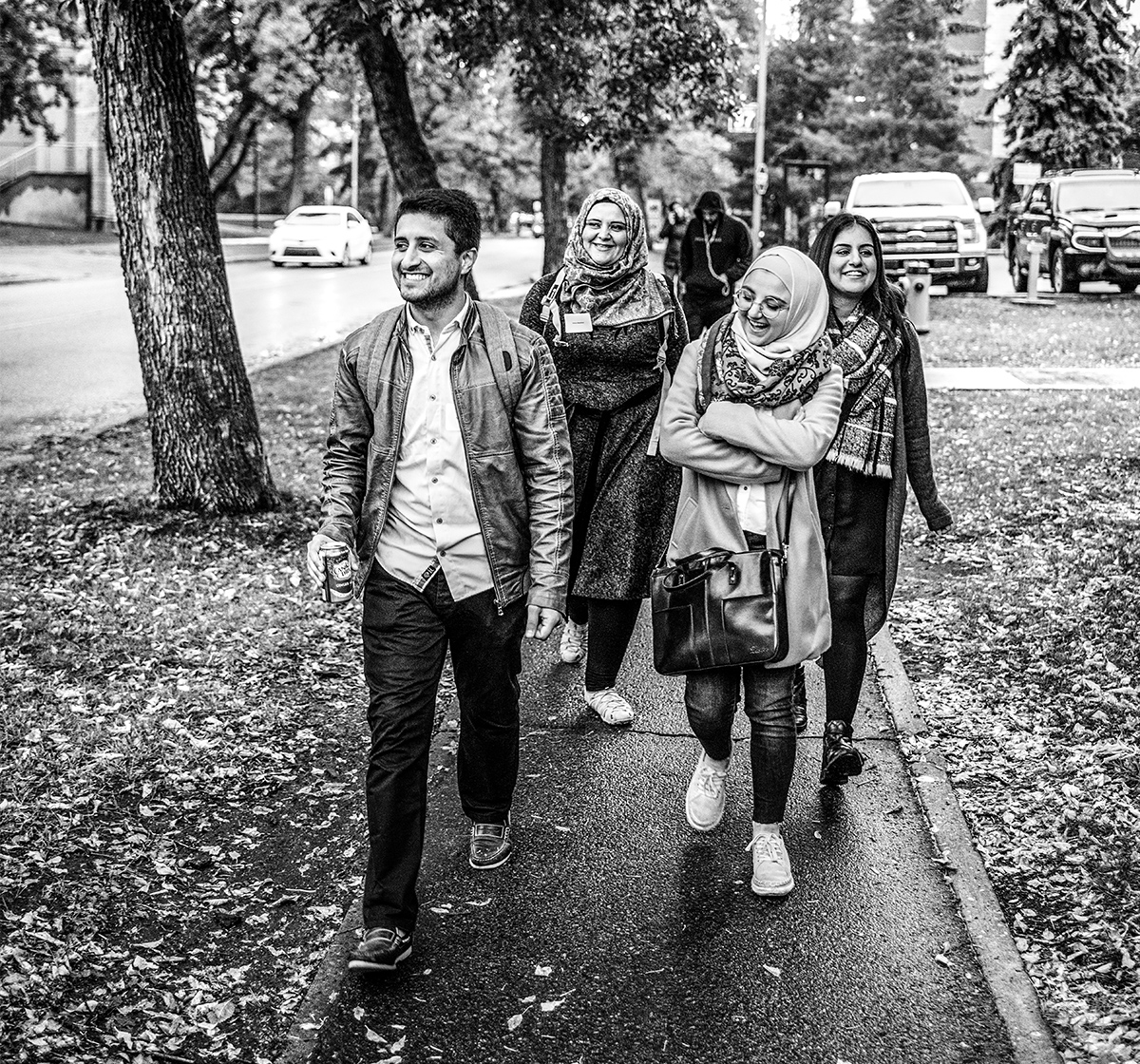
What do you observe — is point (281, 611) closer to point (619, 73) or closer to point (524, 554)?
point (524, 554)

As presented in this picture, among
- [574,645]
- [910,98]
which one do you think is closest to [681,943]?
[574,645]

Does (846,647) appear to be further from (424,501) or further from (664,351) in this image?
(424,501)

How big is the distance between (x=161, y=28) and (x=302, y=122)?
46417 mm

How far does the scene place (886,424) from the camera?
4.89m

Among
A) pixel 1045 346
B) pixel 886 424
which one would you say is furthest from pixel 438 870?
pixel 1045 346

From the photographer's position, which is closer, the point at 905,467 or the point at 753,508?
the point at 753,508

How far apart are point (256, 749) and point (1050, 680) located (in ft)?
10.9

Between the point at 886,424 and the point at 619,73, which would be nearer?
the point at 886,424

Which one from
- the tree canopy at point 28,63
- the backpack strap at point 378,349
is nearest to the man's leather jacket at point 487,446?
the backpack strap at point 378,349

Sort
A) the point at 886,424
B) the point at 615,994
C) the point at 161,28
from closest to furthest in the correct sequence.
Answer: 1. the point at 615,994
2. the point at 886,424
3. the point at 161,28

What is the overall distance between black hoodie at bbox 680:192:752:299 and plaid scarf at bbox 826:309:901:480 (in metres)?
5.88

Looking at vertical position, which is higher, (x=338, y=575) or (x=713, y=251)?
(x=713, y=251)

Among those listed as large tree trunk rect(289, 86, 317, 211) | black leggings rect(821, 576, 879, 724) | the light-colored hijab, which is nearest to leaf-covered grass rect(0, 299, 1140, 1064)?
black leggings rect(821, 576, 879, 724)

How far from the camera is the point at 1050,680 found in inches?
249
